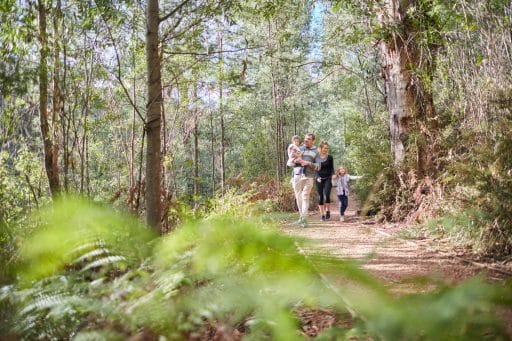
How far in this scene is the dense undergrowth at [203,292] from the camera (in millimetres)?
886

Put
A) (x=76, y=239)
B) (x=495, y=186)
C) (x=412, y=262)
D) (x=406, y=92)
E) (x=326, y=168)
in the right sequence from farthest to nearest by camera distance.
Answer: (x=326, y=168) < (x=406, y=92) < (x=412, y=262) < (x=495, y=186) < (x=76, y=239)

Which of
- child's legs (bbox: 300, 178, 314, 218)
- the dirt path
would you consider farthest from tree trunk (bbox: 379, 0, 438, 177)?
the dirt path

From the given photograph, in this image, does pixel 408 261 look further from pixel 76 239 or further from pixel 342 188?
pixel 342 188

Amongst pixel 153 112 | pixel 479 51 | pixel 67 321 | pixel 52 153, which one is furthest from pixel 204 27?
pixel 67 321

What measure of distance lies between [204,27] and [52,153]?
365 cm

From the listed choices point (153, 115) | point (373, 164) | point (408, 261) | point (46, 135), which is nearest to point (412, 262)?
point (408, 261)

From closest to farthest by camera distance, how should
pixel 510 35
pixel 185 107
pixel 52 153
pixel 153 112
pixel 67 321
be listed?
pixel 67 321 → pixel 510 35 → pixel 153 112 → pixel 52 153 → pixel 185 107

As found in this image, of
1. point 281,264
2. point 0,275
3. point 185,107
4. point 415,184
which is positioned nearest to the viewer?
point 281,264

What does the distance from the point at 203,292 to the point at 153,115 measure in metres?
4.60

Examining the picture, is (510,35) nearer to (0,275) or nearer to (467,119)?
(467,119)

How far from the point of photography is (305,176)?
9.45 meters

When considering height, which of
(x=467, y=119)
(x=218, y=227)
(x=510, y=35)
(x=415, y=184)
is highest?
(x=510, y=35)

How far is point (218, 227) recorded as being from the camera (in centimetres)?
148

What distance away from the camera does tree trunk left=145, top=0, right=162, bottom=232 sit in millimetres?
5811
